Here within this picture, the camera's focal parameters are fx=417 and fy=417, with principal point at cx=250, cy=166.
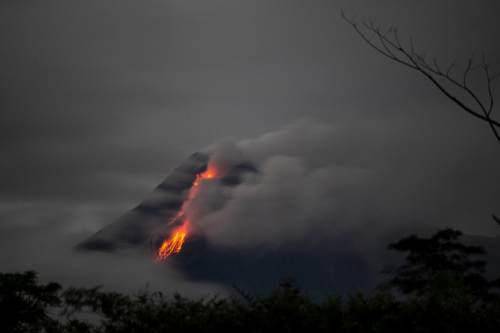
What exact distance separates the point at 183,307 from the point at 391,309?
2.76 m

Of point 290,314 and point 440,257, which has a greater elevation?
point 440,257

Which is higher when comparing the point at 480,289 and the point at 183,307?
the point at 480,289

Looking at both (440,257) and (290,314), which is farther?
(440,257)

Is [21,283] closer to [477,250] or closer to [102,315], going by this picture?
[102,315]

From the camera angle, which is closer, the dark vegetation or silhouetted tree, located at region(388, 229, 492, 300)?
the dark vegetation

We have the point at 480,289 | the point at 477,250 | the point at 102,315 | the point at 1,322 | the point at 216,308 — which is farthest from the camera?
the point at 477,250

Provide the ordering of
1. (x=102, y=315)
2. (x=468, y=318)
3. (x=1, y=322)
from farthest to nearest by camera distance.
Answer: (x=1, y=322)
(x=102, y=315)
(x=468, y=318)

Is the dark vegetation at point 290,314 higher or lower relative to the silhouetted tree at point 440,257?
lower

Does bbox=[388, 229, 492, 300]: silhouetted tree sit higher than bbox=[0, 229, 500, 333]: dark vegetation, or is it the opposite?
bbox=[388, 229, 492, 300]: silhouetted tree

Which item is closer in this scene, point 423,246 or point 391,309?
point 391,309

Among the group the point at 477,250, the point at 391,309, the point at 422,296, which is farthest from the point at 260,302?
the point at 477,250

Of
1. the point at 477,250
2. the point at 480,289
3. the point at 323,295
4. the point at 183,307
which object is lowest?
the point at 183,307

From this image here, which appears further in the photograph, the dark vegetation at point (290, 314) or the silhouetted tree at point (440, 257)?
the silhouetted tree at point (440, 257)

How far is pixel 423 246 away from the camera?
87.2 feet
